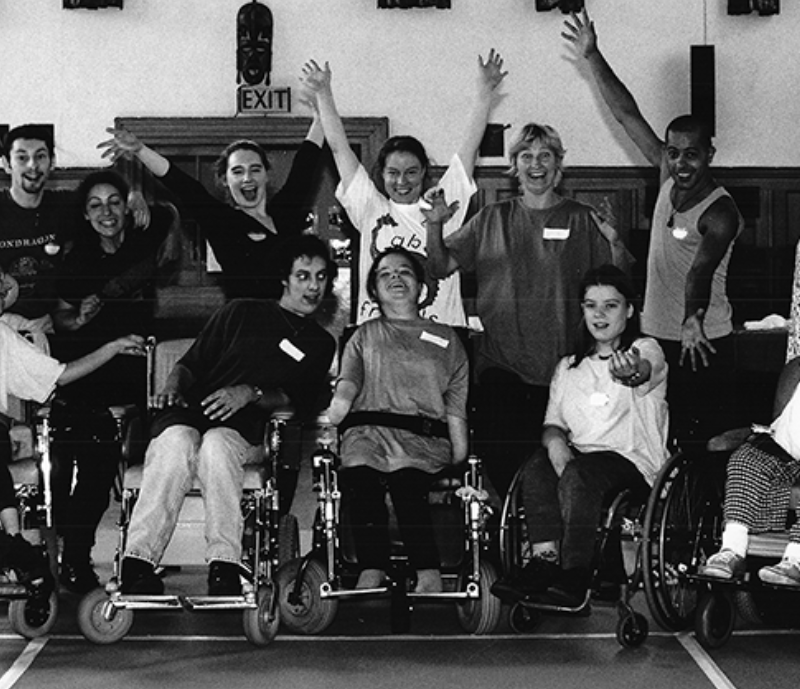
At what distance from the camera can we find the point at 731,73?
6668 millimetres

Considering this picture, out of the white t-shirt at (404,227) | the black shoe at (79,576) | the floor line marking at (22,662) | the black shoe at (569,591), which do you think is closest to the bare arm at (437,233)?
the white t-shirt at (404,227)

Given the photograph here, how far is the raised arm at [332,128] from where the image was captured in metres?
5.27

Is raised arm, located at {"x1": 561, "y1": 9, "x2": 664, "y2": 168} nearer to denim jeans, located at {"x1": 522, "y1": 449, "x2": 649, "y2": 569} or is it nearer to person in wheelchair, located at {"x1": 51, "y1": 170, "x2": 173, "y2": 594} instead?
denim jeans, located at {"x1": 522, "y1": 449, "x2": 649, "y2": 569}

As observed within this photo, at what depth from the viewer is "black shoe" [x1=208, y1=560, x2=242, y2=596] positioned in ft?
14.1

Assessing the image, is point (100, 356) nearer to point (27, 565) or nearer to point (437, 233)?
point (27, 565)

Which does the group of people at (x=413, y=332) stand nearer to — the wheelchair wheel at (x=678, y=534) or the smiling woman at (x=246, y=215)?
the smiling woman at (x=246, y=215)

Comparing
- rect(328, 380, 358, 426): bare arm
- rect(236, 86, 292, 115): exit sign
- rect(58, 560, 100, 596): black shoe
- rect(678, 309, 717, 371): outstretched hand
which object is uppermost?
rect(236, 86, 292, 115): exit sign

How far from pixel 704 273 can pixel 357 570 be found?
141cm

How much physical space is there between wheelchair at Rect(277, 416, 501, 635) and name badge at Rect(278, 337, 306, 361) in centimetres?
30

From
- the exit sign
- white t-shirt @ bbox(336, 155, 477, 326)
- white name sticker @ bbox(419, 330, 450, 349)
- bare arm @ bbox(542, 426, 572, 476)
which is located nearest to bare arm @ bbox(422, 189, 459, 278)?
white t-shirt @ bbox(336, 155, 477, 326)

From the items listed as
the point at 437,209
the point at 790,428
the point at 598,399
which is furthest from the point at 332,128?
the point at 790,428

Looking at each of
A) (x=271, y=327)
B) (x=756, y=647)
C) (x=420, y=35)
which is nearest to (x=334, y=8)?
(x=420, y=35)

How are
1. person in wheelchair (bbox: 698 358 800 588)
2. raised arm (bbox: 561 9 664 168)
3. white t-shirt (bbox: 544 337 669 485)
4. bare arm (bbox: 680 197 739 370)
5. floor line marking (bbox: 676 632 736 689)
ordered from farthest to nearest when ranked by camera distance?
raised arm (bbox: 561 9 664 168) < bare arm (bbox: 680 197 739 370) < white t-shirt (bbox: 544 337 669 485) < person in wheelchair (bbox: 698 358 800 588) < floor line marking (bbox: 676 632 736 689)

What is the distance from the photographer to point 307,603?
4.54 meters
